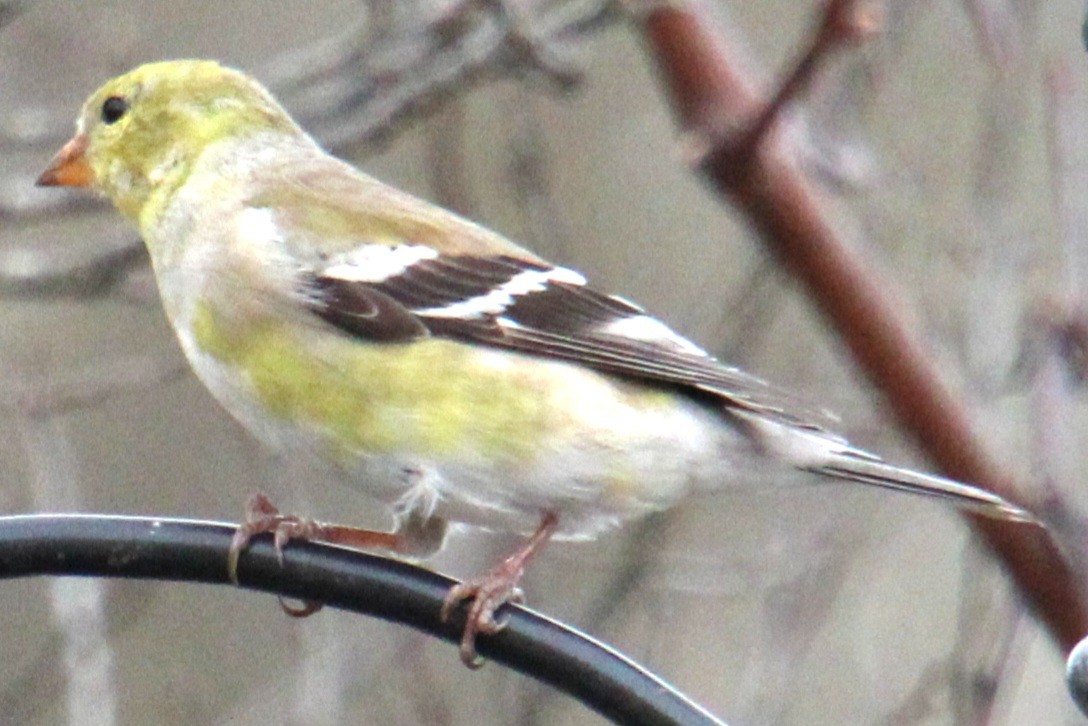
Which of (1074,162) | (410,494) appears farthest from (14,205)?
(1074,162)

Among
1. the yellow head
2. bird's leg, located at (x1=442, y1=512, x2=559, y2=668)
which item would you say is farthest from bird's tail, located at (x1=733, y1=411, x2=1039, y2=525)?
the yellow head

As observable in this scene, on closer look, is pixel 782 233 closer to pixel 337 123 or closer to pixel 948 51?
pixel 337 123

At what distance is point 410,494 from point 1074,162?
173cm

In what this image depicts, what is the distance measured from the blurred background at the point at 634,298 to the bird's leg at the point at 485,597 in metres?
0.93

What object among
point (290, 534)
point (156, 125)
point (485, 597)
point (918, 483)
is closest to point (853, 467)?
point (918, 483)

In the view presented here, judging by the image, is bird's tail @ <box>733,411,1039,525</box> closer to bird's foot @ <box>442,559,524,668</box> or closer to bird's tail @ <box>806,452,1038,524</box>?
bird's tail @ <box>806,452,1038,524</box>

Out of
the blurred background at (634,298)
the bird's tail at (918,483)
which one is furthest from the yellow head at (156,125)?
the bird's tail at (918,483)

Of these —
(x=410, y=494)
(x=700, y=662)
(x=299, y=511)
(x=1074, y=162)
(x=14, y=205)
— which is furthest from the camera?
(x=700, y=662)

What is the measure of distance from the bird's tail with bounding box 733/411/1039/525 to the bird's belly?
8.0 inches

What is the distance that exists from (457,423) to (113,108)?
1.40 metres

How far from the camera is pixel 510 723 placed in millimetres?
5168

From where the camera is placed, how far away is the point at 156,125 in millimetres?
4434

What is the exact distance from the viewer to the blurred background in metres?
4.46

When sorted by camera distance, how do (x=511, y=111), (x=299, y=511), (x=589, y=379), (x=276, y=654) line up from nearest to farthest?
(x=589, y=379) → (x=299, y=511) → (x=511, y=111) → (x=276, y=654)
